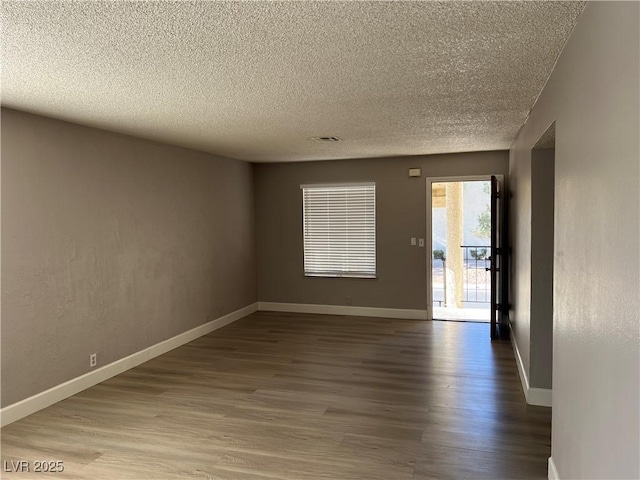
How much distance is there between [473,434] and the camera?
3.23 meters

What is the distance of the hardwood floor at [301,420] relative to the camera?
2865 millimetres

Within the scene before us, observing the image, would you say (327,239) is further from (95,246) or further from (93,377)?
(93,377)

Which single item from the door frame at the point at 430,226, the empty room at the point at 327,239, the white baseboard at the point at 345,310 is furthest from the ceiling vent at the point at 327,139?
the white baseboard at the point at 345,310

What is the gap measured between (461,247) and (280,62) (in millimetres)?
6483

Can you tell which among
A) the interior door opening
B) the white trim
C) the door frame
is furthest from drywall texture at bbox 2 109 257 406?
the interior door opening

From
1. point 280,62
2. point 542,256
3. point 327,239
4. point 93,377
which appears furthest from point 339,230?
point 280,62

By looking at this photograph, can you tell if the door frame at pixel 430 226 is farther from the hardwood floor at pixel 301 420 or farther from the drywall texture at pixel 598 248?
the drywall texture at pixel 598 248

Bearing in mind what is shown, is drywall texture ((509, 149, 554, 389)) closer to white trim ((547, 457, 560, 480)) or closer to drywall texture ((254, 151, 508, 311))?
white trim ((547, 457, 560, 480))

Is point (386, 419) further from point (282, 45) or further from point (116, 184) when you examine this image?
point (116, 184)

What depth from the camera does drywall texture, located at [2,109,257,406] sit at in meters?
3.58

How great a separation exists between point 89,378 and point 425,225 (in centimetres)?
454

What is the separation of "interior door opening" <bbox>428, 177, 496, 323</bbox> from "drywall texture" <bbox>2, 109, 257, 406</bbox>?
380 cm

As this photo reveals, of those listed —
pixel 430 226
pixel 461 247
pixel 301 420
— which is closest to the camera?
→ pixel 301 420

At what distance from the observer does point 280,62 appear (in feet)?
8.34
